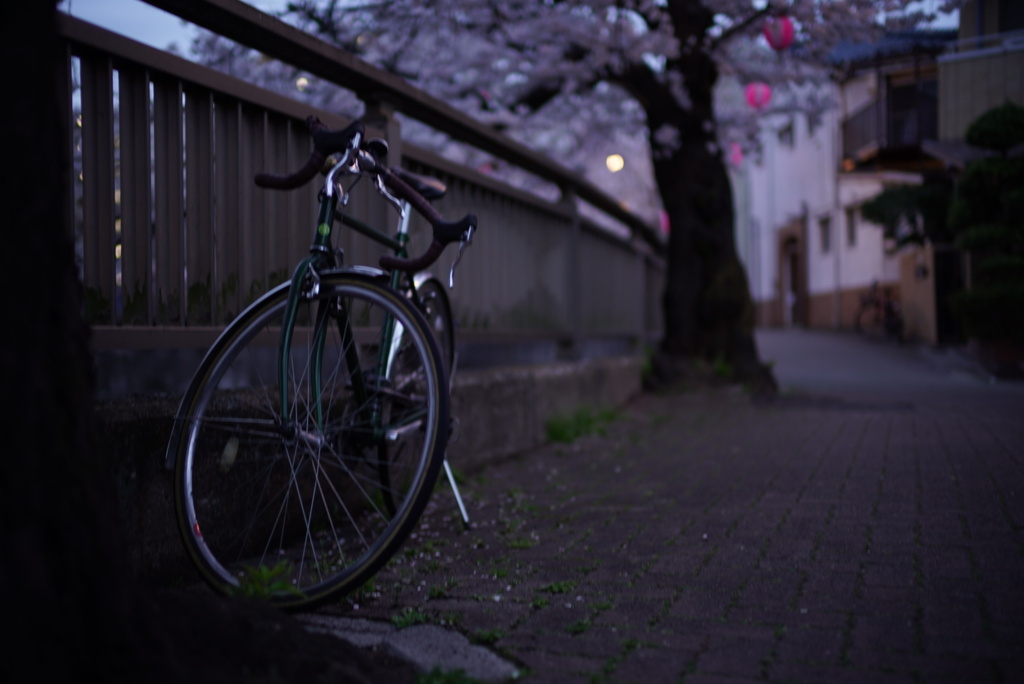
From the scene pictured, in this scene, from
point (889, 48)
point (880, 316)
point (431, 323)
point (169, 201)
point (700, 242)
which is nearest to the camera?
point (169, 201)

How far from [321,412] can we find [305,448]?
0.40ft

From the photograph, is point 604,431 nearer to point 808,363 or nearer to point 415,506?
point 415,506

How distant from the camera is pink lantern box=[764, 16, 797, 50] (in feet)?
27.4

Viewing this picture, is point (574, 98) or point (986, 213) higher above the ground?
point (574, 98)

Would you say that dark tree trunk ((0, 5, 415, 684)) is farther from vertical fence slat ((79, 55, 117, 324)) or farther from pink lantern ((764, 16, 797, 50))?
pink lantern ((764, 16, 797, 50))

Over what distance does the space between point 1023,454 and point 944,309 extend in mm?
11529

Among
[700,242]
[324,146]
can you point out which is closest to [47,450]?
[324,146]

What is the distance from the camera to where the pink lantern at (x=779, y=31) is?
835cm

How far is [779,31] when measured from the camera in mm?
8523

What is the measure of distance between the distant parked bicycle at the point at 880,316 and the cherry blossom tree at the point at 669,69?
787cm

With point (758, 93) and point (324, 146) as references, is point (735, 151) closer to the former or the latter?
point (758, 93)

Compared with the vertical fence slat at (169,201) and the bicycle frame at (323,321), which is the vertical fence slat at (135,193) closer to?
the vertical fence slat at (169,201)

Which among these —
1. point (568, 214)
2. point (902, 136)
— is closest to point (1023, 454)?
point (568, 214)

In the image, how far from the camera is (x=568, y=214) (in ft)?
24.5
